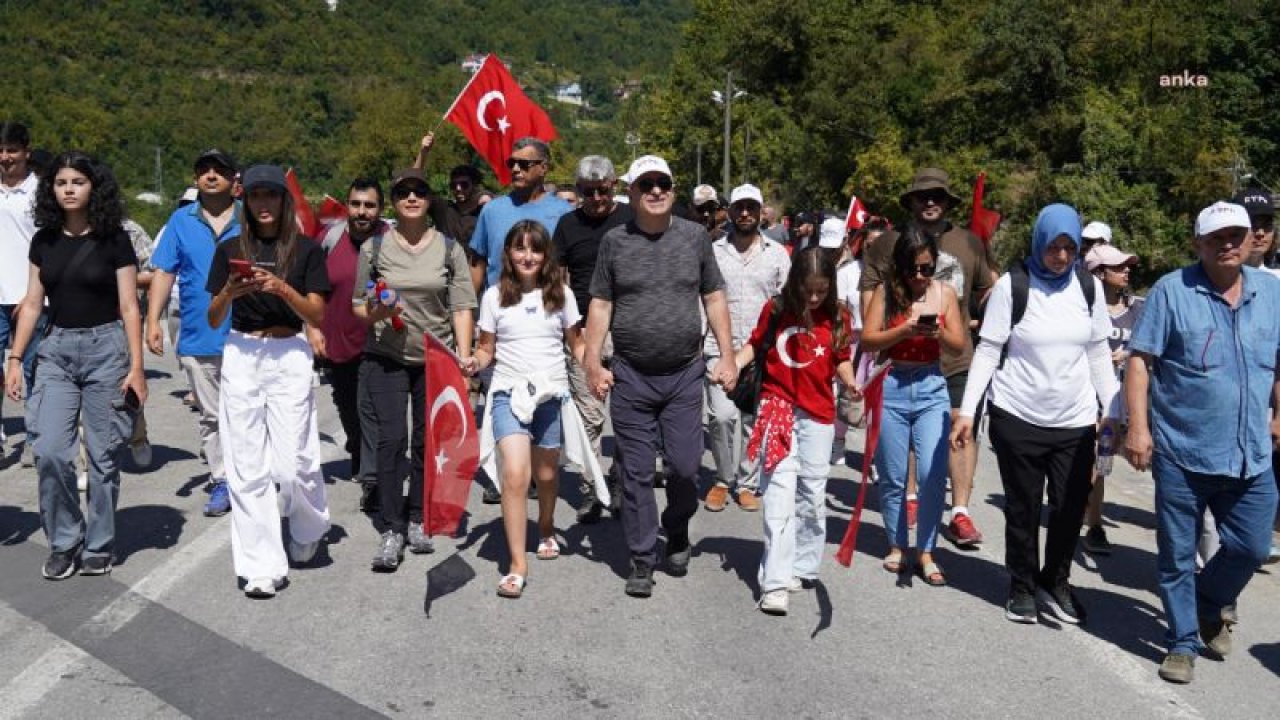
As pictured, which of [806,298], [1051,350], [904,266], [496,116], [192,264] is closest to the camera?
[1051,350]

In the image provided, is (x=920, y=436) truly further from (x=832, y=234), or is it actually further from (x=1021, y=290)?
(x=832, y=234)

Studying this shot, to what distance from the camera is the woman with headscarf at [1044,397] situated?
573cm

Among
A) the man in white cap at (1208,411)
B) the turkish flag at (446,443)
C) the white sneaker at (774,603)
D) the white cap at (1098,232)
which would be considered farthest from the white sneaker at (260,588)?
the white cap at (1098,232)

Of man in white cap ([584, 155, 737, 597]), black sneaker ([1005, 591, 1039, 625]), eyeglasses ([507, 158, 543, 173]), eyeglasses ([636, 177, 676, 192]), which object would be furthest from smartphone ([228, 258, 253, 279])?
black sneaker ([1005, 591, 1039, 625])

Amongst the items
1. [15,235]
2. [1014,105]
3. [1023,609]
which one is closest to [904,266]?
[1023,609]

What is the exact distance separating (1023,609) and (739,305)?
3.02 meters

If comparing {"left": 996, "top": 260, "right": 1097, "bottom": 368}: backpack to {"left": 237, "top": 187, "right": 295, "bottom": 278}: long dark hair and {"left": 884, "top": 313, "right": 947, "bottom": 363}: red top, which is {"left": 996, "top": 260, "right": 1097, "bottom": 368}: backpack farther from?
{"left": 237, "top": 187, "right": 295, "bottom": 278}: long dark hair

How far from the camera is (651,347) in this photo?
6.10 meters

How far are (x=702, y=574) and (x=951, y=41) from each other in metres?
60.7

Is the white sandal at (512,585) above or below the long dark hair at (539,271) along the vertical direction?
below

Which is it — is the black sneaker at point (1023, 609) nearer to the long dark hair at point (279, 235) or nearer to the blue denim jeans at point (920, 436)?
the blue denim jeans at point (920, 436)

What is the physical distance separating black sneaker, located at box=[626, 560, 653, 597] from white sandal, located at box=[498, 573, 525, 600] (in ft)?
1.71

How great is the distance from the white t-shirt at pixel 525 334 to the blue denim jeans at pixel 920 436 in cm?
174

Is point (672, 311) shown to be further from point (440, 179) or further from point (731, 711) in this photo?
point (440, 179)
